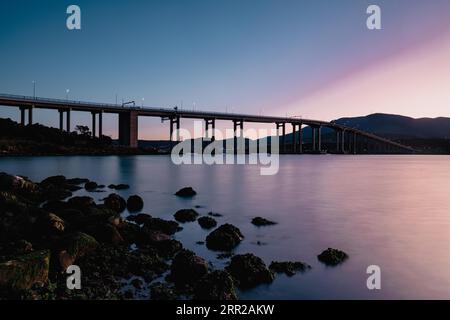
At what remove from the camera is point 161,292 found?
7414 millimetres

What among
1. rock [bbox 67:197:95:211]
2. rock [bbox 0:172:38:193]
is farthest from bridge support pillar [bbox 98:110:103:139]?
rock [bbox 67:197:95:211]

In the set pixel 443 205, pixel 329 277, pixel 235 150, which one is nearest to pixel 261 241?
pixel 329 277

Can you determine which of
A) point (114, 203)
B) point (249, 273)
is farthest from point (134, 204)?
point (249, 273)

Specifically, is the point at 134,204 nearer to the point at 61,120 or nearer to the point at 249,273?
the point at 249,273

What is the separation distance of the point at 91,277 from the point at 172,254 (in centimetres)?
266

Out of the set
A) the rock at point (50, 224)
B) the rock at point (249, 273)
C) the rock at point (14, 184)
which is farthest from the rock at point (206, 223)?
the rock at point (14, 184)

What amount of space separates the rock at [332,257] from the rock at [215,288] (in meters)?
4.14

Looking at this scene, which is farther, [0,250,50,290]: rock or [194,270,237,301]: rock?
[194,270,237,301]: rock

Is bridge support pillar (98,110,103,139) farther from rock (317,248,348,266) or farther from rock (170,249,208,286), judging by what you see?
rock (170,249,208,286)

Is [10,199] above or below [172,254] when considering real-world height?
above

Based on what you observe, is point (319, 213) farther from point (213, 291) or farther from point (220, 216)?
point (213, 291)

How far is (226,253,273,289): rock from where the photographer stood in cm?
832

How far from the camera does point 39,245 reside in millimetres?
8812
